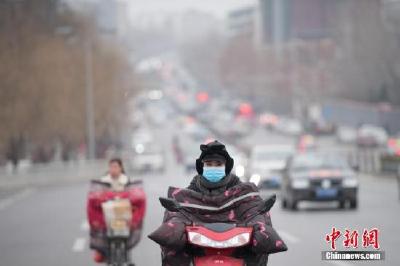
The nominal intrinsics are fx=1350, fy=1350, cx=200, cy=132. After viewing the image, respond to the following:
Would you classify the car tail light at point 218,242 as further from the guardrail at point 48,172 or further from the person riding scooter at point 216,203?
the guardrail at point 48,172

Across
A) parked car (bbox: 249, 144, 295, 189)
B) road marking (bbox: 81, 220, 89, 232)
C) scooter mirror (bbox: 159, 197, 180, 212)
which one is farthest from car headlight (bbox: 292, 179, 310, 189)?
scooter mirror (bbox: 159, 197, 180, 212)

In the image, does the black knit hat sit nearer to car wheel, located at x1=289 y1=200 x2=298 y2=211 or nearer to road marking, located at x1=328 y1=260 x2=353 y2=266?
road marking, located at x1=328 y1=260 x2=353 y2=266

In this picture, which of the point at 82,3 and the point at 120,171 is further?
the point at 82,3

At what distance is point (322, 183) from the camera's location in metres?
31.8

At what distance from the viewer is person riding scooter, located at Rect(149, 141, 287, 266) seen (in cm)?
1017

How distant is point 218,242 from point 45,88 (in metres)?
70.5

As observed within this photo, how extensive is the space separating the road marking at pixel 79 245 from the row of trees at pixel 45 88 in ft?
142

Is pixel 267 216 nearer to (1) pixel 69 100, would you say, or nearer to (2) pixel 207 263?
(2) pixel 207 263

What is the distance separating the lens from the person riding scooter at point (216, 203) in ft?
33.4

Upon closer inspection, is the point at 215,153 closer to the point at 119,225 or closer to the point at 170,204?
the point at 170,204

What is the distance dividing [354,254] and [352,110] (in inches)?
4472

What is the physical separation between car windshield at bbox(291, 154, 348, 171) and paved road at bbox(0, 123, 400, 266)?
3.59ft

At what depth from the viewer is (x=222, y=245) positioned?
9.85 metres

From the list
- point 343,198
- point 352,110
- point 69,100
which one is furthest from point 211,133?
point 343,198
